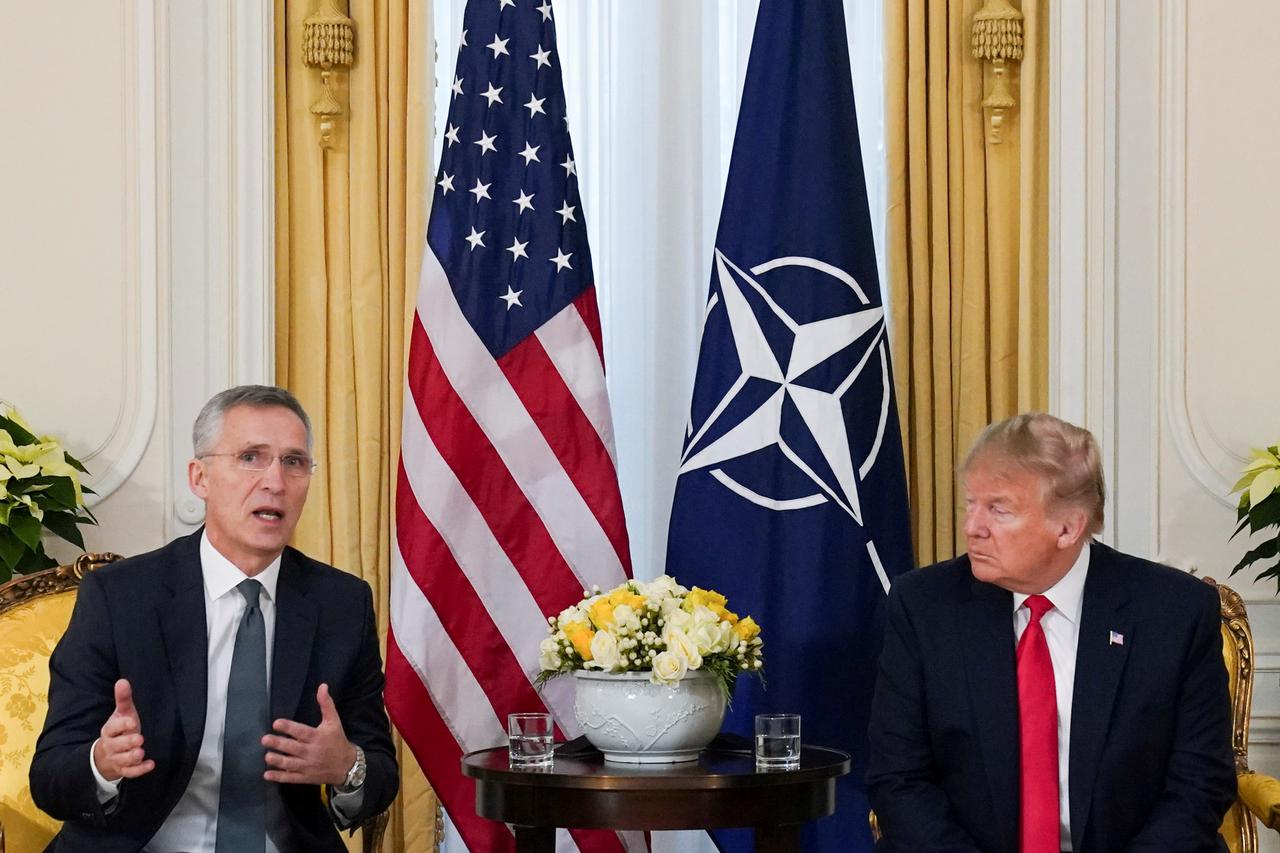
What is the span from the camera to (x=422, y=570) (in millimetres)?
4156

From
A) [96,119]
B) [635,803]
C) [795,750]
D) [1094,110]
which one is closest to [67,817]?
[635,803]

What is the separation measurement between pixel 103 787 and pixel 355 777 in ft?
1.61

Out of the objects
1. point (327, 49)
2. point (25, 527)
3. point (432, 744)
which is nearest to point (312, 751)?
point (432, 744)

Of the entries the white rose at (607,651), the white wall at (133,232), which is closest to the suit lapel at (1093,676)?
the white rose at (607,651)

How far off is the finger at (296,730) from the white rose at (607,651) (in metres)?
0.67

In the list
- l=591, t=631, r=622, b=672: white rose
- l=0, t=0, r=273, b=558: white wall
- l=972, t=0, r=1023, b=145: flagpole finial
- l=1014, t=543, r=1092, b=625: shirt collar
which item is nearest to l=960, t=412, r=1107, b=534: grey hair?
l=1014, t=543, r=1092, b=625: shirt collar

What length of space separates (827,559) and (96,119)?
2.54m

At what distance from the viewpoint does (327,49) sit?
469 cm

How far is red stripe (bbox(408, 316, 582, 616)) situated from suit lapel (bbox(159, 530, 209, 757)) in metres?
1.07

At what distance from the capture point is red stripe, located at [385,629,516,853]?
411 cm

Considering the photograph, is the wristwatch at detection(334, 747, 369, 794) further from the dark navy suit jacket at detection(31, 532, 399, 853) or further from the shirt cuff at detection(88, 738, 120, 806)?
the shirt cuff at detection(88, 738, 120, 806)

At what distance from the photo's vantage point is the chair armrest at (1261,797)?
137 inches

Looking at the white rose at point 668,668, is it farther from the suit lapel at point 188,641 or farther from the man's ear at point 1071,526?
the suit lapel at point 188,641

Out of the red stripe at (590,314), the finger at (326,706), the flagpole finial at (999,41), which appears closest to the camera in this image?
the finger at (326,706)
